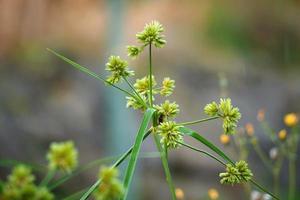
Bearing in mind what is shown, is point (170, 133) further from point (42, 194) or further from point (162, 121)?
point (42, 194)

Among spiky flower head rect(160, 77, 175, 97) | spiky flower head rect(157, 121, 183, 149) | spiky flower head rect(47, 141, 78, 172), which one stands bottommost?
spiky flower head rect(47, 141, 78, 172)

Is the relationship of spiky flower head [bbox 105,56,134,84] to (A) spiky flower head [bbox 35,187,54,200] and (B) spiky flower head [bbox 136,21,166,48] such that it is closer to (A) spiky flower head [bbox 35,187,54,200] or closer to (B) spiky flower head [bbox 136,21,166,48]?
(B) spiky flower head [bbox 136,21,166,48]

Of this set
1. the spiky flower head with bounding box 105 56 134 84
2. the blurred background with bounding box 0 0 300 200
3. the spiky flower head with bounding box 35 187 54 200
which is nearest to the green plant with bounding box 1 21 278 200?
the spiky flower head with bounding box 105 56 134 84

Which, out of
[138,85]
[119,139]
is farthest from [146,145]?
[138,85]

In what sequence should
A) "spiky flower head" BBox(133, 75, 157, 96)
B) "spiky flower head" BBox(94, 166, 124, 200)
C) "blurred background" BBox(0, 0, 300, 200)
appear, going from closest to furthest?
"spiky flower head" BBox(94, 166, 124, 200) → "spiky flower head" BBox(133, 75, 157, 96) → "blurred background" BBox(0, 0, 300, 200)

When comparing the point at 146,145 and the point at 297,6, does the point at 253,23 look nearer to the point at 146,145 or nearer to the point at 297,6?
the point at 297,6

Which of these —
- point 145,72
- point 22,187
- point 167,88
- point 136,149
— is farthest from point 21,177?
point 145,72
